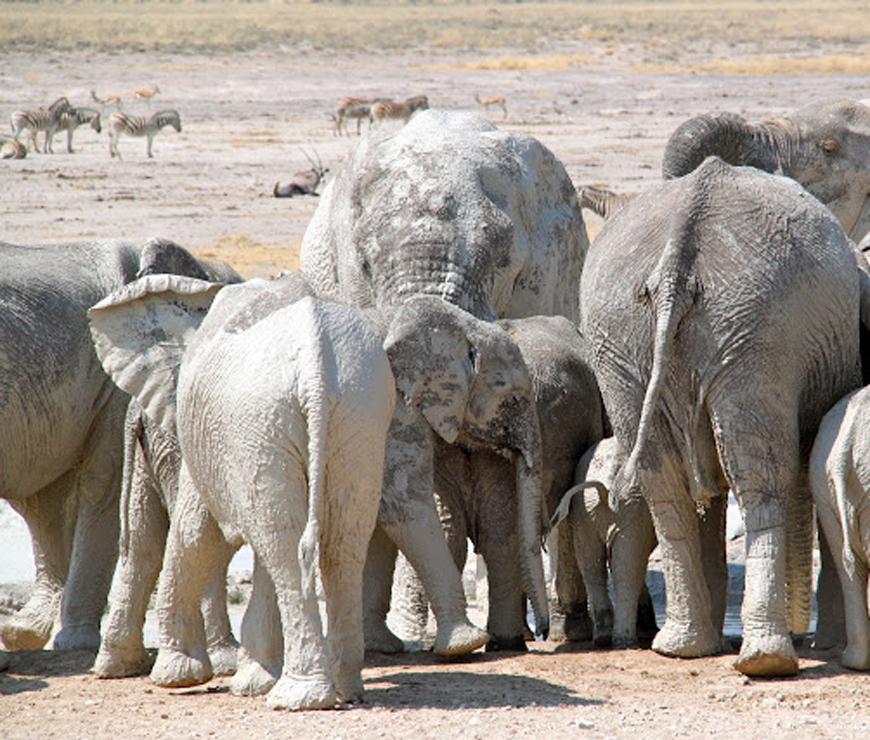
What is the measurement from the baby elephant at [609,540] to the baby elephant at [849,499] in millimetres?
802

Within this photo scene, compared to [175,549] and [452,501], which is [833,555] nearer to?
[452,501]

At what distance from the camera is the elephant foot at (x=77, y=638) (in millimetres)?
6170

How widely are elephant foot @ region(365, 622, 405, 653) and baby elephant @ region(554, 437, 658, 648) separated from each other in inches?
27.3

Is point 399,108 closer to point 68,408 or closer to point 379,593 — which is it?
point 68,408

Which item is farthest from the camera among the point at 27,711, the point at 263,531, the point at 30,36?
the point at 30,36

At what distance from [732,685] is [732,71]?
30589mm

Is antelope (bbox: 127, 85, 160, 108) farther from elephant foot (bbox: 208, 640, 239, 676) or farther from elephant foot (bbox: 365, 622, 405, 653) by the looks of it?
elephant foot (bbox: 208, 640, 239, 676)

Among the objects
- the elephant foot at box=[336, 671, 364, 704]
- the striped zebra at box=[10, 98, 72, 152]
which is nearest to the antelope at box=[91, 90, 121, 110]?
the striped zebra at box=[10, 98, 72, 152]

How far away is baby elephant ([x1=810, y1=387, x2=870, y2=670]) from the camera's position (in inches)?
201

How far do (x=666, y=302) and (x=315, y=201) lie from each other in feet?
42.8

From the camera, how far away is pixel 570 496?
5.77 m

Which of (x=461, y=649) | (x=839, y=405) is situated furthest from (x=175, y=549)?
(x=839, y=405)

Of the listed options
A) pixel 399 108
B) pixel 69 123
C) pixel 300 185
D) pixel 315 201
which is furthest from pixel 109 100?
pixel 315 201

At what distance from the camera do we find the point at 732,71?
34531 mm
